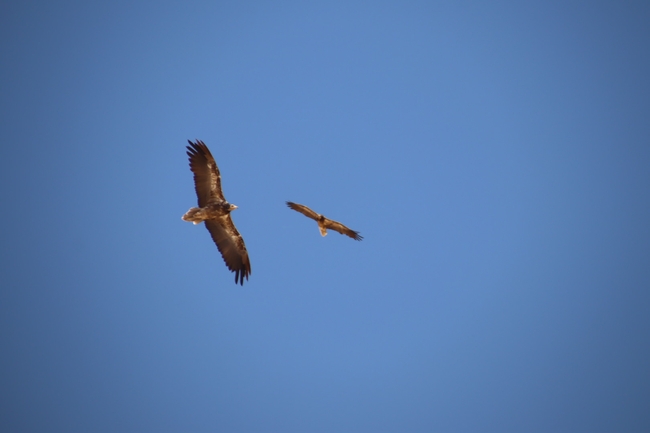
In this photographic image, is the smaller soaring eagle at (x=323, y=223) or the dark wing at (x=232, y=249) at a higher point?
the smaller soaring eagle at (x=323, y=223)

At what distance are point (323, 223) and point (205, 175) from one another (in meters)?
4.90

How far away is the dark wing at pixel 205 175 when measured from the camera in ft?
68.2

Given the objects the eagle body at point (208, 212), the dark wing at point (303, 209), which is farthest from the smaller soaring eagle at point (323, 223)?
the eagle body at point (208, 212)

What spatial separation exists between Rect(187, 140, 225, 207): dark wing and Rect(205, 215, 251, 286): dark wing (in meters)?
1.51

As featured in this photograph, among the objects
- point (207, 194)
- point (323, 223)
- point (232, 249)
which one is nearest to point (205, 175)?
point (207, 194)

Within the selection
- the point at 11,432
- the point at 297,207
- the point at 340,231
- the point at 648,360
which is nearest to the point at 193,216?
the point at 297,207

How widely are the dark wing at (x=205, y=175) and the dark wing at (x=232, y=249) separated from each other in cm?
151

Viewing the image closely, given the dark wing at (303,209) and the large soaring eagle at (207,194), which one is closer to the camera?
the large soaring eagle at (207,194)

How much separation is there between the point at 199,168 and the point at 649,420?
241 feet

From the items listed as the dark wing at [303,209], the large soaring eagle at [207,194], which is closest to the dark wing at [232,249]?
the large soaring eagle at [207,194]

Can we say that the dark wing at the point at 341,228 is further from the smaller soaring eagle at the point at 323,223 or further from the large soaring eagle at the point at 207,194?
the large soaring eagle at the point at 207,194

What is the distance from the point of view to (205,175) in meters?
21.0

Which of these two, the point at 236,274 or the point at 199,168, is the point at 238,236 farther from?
the point at 199,168

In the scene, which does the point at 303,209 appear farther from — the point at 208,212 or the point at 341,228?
the point at 208,212
